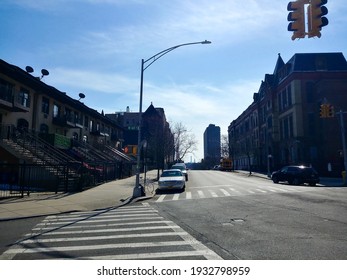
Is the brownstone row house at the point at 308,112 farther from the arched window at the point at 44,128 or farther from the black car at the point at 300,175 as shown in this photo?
the arched window at the point at 44,128

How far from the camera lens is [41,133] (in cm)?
3005

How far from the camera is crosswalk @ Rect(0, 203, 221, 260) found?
6.19 meters

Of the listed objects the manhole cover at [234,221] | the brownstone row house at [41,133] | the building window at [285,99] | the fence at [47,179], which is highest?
the building window at [285,99]

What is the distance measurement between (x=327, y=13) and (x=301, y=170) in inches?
839

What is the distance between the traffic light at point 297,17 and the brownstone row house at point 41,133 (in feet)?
50.2

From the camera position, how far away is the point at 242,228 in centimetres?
866

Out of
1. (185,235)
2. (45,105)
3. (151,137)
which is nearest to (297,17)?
(185,235)

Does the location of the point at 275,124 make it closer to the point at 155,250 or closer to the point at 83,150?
the point at 83,150

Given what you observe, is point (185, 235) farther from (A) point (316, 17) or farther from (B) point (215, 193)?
(B) point (215, 193)

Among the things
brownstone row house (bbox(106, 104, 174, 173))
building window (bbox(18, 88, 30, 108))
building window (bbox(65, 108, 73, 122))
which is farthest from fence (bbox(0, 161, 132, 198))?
building window (bbox(65, 108, 73, 122))

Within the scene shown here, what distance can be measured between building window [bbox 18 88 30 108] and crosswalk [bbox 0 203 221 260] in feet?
69.4

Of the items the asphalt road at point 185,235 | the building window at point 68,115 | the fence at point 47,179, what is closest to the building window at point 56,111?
the building window at point 68,115

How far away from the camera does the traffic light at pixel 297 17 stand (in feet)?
32.3

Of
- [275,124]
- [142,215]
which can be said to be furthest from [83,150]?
[275,124]
